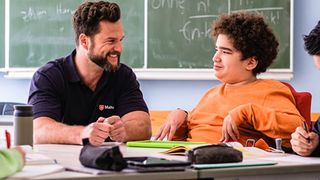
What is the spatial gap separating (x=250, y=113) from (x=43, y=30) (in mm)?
2667

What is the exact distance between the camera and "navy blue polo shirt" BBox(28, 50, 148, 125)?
9.57 ft

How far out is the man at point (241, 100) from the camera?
262 centimetres

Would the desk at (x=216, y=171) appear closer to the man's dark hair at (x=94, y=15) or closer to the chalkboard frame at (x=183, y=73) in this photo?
the man's dark hair at (x=94, y=15)

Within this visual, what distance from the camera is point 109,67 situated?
311cm

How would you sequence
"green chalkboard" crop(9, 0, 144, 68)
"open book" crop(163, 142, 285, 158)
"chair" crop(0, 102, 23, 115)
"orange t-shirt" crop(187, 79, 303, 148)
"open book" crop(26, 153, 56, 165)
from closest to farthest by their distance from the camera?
1. "open book" crop(26, 153, 56, 165)
2. "open book" crop(163, 142, 285, 158)
3. "orange t-shirt" crop(187, 79, 303, 148)
4. "chair" crop(0, 102, 23, 115)
5. "green chalkboard" crop(9, 0, 144, 68)

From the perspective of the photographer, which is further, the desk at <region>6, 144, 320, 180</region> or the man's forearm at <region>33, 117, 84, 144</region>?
the man's forearm at <region>33, 117, 84, 144</region>

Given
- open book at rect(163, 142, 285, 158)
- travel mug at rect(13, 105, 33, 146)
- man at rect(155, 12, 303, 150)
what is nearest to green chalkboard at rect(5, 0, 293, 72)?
man at rect(155, 12, 303, 150)

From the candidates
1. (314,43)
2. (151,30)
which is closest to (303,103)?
(314,43)

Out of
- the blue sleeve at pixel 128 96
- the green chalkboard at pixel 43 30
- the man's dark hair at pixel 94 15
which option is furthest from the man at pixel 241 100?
the green chalkboard at pixel 43 30

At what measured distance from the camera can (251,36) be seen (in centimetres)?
296

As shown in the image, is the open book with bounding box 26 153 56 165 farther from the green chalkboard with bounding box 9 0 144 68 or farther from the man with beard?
the green chalkboard with bounding box 9 0 144 68

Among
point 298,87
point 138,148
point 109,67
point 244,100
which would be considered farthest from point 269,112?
point 298,87

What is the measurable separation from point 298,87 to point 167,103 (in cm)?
102

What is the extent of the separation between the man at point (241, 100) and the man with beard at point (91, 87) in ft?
0.87
